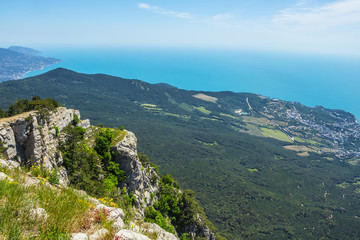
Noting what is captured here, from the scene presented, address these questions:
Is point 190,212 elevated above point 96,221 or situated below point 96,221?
below

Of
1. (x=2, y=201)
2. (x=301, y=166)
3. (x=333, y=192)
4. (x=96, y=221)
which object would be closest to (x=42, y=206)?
(x=2, y=201)

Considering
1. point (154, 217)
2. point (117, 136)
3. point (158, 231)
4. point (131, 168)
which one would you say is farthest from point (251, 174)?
point (158, 231)

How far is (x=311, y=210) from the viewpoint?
94438 mm

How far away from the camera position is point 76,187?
1182 cm

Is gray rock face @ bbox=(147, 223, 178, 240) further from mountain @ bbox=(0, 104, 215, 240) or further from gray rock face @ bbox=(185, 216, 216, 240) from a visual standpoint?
gray rock face @ bbox=(185, 216, 216, 240)

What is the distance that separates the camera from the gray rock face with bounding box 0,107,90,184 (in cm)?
1697

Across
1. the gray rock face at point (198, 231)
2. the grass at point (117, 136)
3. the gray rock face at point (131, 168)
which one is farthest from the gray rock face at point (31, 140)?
the gray rock face at point (198, 231)

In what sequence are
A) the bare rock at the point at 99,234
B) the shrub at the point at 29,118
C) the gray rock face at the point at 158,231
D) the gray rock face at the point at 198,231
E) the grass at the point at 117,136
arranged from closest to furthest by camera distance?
the bare rock at the point at 99,234 < the gray rock face at the point at 158,231 < the shrub at the point at 29,118 < the grass at the point at 117,136 < the gray rock face at the point at 198,231

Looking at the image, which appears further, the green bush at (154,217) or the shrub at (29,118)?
the green bush at (154,217)

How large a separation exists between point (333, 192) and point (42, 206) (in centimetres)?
15797

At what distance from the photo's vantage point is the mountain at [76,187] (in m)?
4.86

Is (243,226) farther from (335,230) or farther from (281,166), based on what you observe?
(281,166)

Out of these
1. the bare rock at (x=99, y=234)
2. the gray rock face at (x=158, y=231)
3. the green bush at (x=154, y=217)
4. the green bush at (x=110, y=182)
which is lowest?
the green bush at (x=154, y=217)

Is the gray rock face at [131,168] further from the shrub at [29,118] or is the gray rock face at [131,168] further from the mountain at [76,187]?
the shrub at [29,118]
